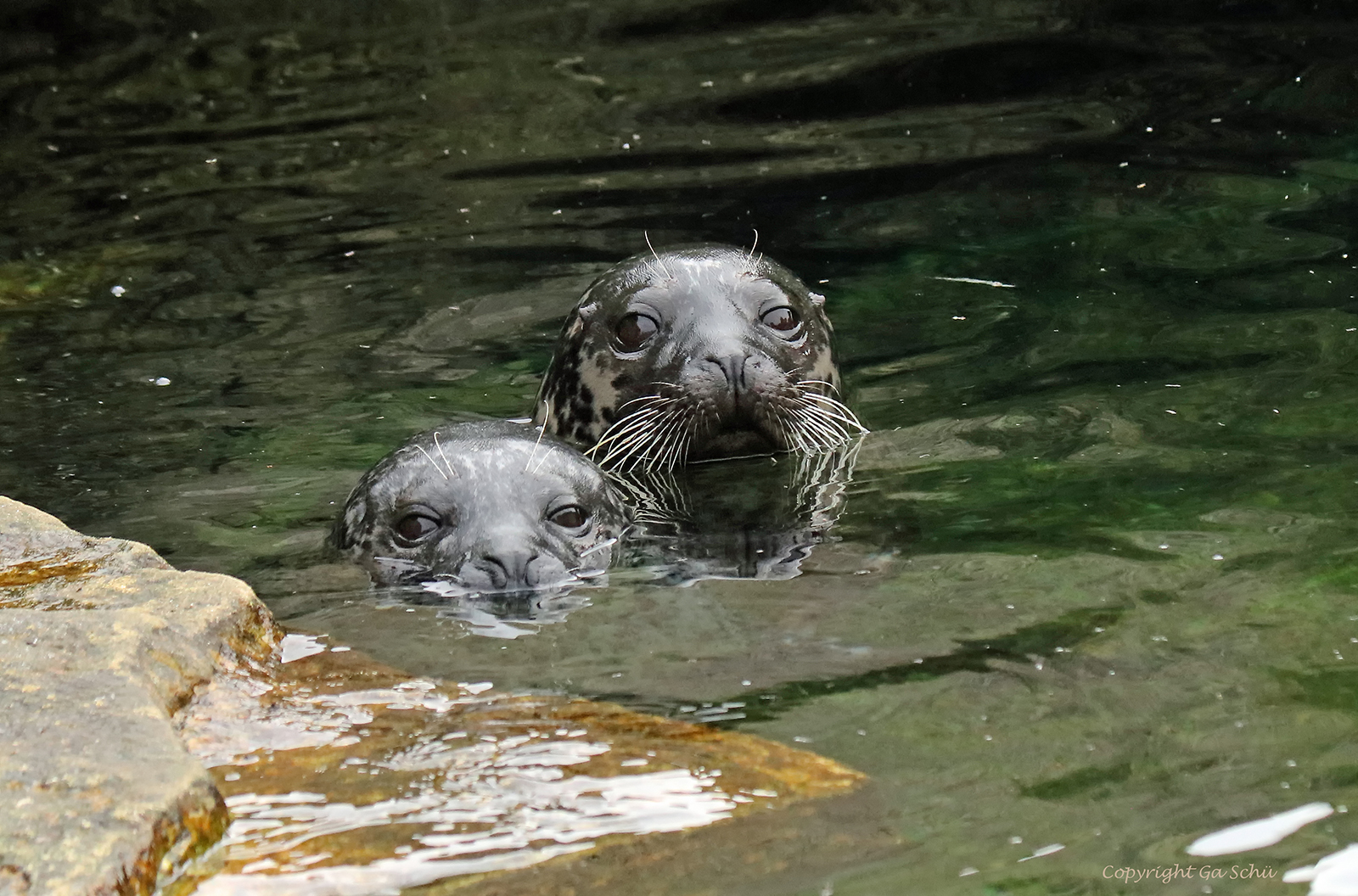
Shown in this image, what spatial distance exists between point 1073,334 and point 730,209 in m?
3.16

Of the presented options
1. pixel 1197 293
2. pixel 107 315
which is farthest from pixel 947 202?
pixel 107 315

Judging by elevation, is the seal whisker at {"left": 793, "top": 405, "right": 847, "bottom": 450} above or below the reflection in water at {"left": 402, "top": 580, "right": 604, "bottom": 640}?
below

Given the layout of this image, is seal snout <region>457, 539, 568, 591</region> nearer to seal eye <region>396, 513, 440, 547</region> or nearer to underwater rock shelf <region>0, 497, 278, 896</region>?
seal eye <region>396, 513, 440, 547</region>

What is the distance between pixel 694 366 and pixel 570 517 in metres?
1.10

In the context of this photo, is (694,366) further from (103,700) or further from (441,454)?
(103,700)

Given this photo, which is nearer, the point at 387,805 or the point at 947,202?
the point at 387,805

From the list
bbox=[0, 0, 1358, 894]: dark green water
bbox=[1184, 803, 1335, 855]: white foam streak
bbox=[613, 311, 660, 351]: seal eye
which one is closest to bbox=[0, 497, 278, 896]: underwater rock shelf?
bbox=[0, 0, 1358, 894]: dark green water

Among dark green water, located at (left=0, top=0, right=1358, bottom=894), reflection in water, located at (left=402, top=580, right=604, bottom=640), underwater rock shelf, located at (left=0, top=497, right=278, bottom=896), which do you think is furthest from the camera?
reflection in water, located at (left=402, top=580, right=604, bottom=640)

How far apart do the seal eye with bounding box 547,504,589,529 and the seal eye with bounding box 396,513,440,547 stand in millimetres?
371

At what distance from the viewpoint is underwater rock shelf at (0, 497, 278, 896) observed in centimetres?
311

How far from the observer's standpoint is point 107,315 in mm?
9477

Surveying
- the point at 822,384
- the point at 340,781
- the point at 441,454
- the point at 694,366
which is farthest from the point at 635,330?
the point at 340,781

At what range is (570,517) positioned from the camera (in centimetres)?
583

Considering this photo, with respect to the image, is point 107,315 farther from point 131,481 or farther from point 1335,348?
point 1335,348
